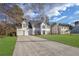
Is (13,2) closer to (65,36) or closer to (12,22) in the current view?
(12,22)

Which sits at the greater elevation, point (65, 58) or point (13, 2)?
point (13, 2)

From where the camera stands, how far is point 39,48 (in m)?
4.07

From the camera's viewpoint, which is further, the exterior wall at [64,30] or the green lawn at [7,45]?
the exterior wall at [64,30]

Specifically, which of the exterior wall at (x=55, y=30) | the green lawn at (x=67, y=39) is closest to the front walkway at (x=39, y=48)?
the green lawn at (x=67, y=39)

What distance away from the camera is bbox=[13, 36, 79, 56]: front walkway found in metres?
4.00

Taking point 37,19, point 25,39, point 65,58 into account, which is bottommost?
point 65,58

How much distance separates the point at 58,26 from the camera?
162 inches

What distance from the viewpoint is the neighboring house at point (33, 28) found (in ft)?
13.6

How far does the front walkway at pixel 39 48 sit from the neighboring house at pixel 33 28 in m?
0.07

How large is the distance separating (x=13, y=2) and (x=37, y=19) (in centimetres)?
40

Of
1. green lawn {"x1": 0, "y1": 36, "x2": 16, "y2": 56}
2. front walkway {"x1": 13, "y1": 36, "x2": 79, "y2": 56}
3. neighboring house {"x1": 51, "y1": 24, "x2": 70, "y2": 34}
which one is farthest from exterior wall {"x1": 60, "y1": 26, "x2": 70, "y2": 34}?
green lawn {"x1": 0, "y1": 36, "x2": 16, "y2": 56}

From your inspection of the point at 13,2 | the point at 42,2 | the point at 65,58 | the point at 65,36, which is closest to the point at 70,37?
the point at 65,36

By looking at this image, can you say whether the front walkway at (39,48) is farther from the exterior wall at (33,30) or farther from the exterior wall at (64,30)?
the exterior wall at (64,30)

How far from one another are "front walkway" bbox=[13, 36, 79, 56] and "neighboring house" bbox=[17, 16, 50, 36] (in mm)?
71
